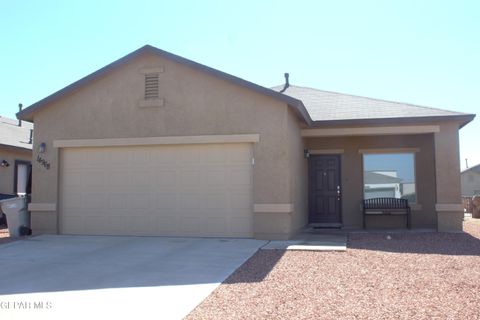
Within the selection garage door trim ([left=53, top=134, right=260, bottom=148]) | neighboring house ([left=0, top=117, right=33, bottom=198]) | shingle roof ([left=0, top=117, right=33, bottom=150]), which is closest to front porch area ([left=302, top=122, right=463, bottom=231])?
garage door trim ([left=53, top=134, right=260, bottom=148])

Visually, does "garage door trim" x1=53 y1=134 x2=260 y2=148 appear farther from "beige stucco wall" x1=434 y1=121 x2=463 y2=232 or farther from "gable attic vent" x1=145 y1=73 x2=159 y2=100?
"beige stucco wall" x1=434 y1=121 x2=463 y2=232

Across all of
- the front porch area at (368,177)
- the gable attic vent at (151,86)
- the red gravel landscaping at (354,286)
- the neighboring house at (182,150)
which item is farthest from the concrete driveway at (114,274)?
the front porch area at (368,177)

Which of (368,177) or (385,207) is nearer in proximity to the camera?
(385,207)

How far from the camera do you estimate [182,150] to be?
40.2 feet

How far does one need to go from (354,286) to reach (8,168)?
15831mm

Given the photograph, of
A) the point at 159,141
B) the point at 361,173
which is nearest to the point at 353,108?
the point at 361,173

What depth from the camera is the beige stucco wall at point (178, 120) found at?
37.9 feet

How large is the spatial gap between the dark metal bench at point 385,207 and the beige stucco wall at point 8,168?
13.1 metres

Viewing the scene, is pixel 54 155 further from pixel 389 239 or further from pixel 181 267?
pixel 389 239

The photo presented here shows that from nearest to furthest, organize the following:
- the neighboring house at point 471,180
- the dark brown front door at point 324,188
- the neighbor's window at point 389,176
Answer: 1. the neighbor's window at point 389,176
2. the dark brown front door at point 324,188
3. the neighboring house at point 471,180

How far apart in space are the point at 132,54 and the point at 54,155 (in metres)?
3.46

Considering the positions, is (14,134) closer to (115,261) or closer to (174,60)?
(174,60)

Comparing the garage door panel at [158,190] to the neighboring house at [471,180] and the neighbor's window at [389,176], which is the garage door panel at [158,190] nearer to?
the neighbor's window at [389,176]

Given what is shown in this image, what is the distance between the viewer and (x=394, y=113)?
45.4 ft
